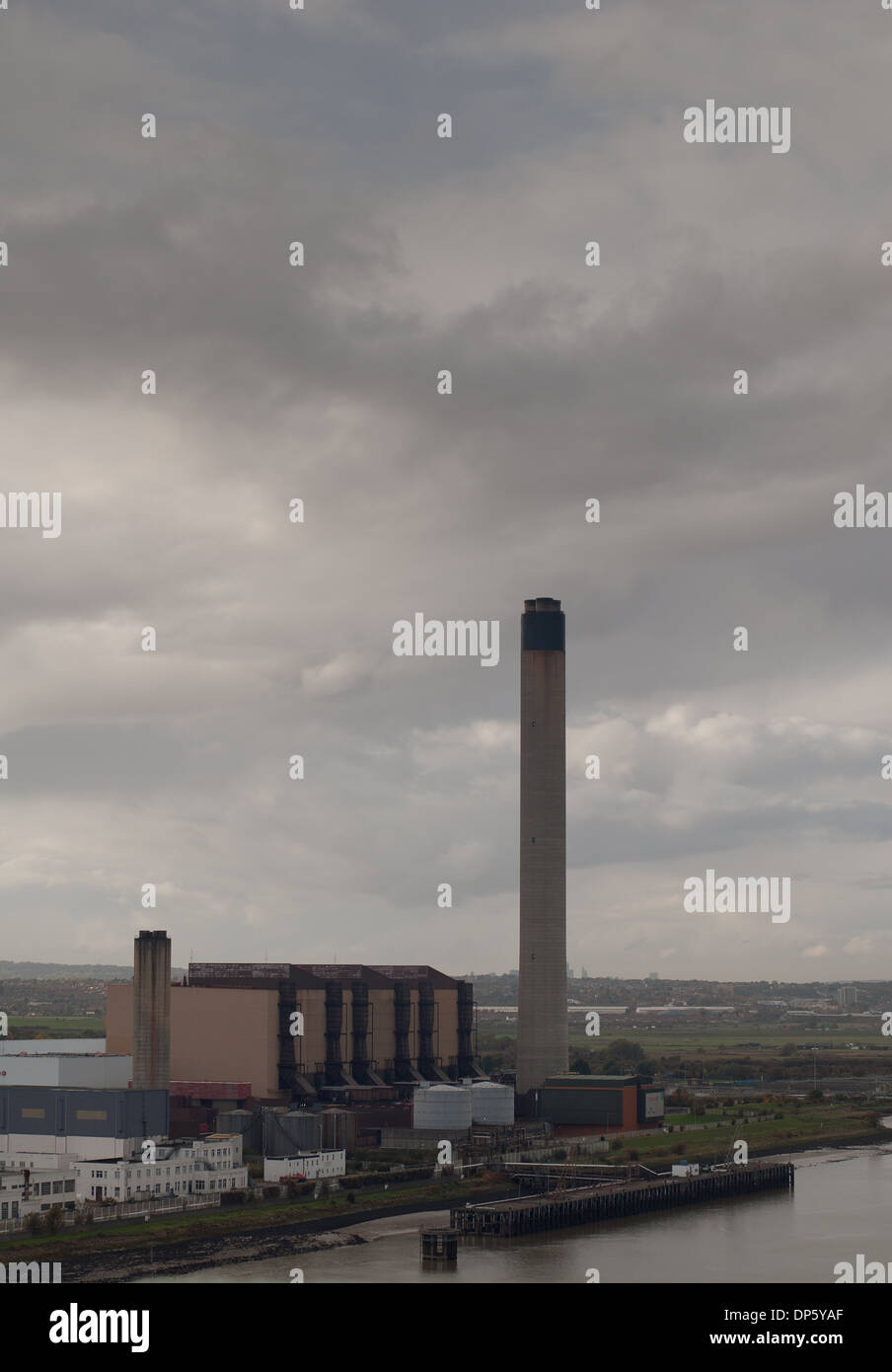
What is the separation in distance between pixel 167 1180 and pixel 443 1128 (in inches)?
961

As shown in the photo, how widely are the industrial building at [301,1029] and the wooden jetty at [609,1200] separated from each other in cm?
2515

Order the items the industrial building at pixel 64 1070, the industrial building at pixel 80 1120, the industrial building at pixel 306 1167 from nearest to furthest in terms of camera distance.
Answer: the industrial building at pixel 306 1167
the industrial building at pixel 80 1120
the industrial building at pixel 64 1070

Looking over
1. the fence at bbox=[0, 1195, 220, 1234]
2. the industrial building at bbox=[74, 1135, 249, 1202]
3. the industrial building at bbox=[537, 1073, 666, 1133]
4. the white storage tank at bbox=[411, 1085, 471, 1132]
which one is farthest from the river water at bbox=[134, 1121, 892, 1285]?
the industrial building at bbox=[537, 1073, 666, 1133]

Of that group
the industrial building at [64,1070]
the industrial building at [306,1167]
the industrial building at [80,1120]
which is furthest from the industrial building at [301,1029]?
the industrial building at [306,1167]

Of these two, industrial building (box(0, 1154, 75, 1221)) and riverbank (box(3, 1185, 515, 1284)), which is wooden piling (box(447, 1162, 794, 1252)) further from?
industrial building (box(0, 1154, 75, 1221))

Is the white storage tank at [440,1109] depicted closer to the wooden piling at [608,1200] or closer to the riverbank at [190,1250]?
the wooden piling at [608,1200]

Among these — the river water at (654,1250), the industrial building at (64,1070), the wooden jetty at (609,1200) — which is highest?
the industrial building at (64,1070)

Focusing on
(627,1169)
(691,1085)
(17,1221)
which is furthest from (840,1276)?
(691,1085)

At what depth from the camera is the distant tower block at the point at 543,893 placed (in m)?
116

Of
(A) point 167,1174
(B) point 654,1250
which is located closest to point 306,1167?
(A) point 167,1174

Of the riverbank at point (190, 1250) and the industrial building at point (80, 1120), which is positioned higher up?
the industrial building at point (80, 1120)

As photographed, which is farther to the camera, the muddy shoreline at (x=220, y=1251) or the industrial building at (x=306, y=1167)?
the industrial building at (x=306, y=1167)

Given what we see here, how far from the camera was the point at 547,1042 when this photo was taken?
115438 mm
